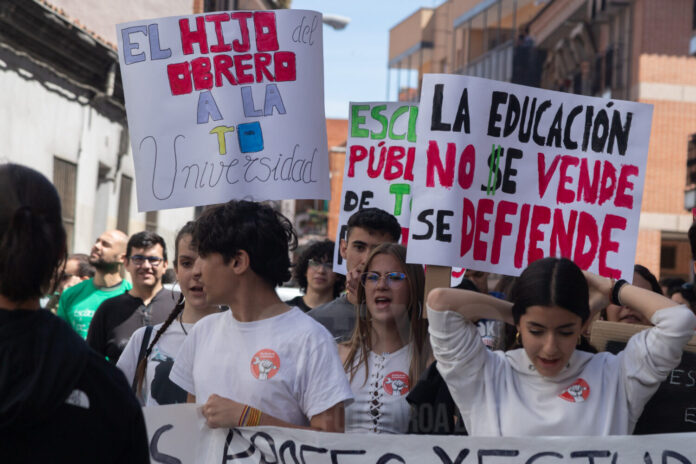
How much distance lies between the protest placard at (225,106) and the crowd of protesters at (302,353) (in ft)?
2.52

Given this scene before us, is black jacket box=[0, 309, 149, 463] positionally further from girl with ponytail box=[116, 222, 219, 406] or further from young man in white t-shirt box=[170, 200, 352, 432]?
girl with ponytail box=[116, 222, 219, 406]

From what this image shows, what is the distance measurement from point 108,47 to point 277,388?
14.4 meters

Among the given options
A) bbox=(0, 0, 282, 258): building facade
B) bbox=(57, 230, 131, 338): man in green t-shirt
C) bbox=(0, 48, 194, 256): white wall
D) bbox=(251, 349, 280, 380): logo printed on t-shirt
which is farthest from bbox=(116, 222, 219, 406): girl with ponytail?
bbox=(0, 0, 282, 258): building facade

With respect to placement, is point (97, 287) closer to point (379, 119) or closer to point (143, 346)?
point (379, 119)

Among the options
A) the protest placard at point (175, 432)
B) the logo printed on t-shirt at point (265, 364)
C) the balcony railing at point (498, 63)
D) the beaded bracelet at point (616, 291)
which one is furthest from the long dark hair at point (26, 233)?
the balcony railing at point (498, 63)

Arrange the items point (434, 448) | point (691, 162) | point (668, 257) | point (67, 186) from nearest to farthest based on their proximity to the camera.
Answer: point (434, 448) → point (67, 186) → point (691, 162) → point (668, 257)

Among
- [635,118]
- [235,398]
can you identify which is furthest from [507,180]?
[235,398]

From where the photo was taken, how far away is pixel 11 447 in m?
2.10

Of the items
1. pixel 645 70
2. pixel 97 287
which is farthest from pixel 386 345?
pixel 645 70

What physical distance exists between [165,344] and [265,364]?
3.91 feet

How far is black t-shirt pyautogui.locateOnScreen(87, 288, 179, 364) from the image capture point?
576 centimetres

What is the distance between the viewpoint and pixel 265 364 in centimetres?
349

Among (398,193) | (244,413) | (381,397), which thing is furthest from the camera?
(398,193)

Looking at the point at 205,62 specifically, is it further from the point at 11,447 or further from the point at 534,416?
the point at 11,447
